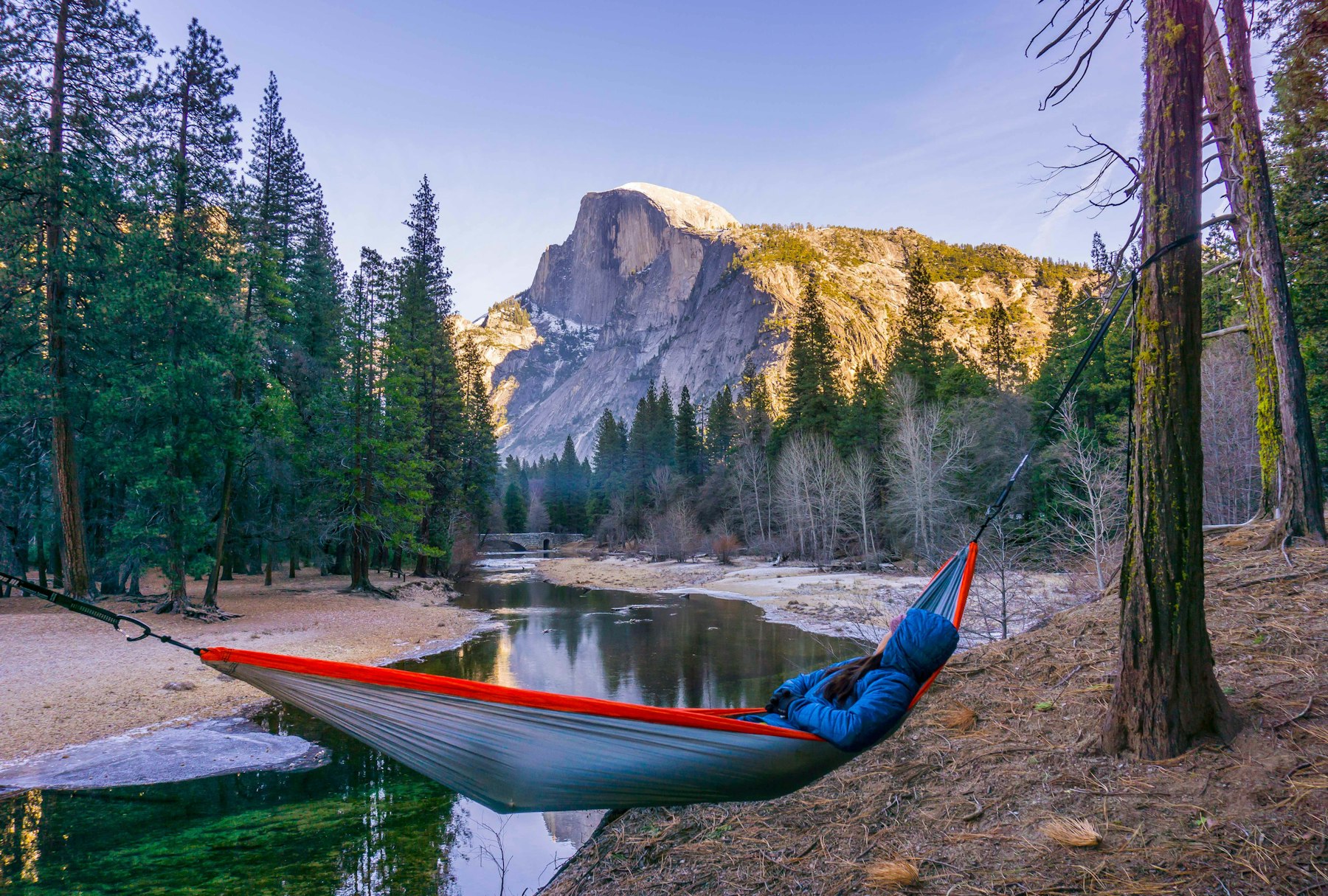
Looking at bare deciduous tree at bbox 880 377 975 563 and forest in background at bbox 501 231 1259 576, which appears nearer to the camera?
forest in background at bbox 501 231 1259 576

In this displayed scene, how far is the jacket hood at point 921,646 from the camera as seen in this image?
235 centimetres

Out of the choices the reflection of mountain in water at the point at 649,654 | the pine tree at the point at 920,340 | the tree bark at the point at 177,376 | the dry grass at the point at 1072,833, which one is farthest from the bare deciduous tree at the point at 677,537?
the dry grass at the point at 1072,833

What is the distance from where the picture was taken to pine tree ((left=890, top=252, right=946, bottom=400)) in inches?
995

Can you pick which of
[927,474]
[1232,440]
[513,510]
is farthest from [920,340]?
[513,510]

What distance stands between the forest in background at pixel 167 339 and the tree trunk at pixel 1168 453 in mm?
10512

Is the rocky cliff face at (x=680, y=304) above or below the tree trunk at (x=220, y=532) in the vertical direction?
above

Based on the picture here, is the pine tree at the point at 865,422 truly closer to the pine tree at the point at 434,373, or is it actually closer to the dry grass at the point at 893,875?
the pine tree at the point at 434,373

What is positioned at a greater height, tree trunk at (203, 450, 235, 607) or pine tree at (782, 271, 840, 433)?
pine tree at (782, 271, 840, 433)

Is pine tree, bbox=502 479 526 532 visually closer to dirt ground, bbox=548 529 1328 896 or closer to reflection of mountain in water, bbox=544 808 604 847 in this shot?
reflection of mountain in water, bbox=544 808 604 847

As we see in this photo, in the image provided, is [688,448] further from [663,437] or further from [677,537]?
[677,537]

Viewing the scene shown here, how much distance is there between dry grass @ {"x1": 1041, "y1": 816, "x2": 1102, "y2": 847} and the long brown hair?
2.23 ft

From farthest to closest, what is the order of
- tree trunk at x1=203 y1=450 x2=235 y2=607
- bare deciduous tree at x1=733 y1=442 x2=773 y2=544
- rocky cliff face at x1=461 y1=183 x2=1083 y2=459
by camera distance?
rocky cliff face at x1=461 y1=183 x2=1083 y2=459, bare deciduous tree at x1=733 y1=442 x2=773 y2=544, tree trunk at x1=203 y1=450 x2=235 y2=607

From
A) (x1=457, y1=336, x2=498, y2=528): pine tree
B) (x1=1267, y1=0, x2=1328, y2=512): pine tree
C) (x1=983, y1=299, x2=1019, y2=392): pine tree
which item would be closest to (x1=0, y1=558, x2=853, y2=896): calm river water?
(x1=1267, y1=0, x2=1328, y2=512): pine tree

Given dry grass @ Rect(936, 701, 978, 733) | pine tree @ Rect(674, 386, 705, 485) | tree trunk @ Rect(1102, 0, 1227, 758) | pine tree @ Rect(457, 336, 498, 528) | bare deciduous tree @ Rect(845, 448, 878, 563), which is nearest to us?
tree trunk @ Rect(1102, 0, 1227, 758)
